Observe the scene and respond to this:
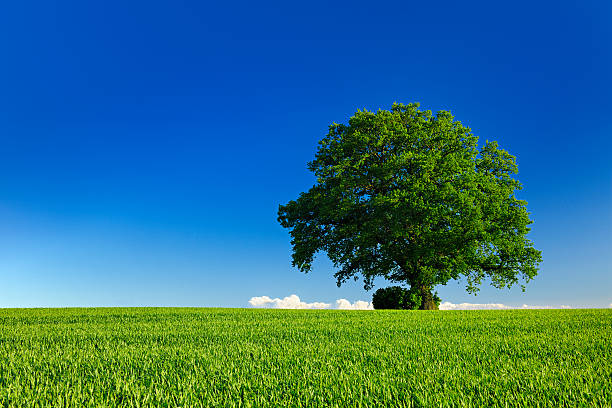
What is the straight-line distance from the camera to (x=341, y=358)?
4730 millimetres

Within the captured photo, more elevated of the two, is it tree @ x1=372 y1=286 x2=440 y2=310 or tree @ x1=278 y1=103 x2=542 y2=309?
tree @ x1=278 y1=103 x2=542 y2=309

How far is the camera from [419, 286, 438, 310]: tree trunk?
23.0 meters

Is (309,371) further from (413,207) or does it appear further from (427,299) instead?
(427,299)

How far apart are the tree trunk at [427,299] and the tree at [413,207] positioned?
6 centimetres

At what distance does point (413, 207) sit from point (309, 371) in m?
18.0

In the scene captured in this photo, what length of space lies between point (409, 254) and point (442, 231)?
8.33 feet

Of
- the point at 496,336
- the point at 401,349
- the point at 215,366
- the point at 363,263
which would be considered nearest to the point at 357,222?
the point at 363,263

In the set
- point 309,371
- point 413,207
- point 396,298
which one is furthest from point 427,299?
point 309,371

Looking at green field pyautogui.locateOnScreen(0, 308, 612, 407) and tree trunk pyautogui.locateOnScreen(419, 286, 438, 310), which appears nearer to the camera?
green field pyautogui.locateOnScreen(0, 308, 612, 407)

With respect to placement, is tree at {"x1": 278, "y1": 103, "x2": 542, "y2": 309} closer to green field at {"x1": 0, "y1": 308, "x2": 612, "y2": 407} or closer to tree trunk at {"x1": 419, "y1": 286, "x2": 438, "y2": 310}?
tree trunk at {"x1": 419, "y1": 286, "x2": 438, "y2": 310}

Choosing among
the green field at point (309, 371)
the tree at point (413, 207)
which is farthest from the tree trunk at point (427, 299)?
the green field at point (309, 371)

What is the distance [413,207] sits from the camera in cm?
2095

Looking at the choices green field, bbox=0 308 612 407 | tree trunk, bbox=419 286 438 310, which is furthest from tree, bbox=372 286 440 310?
green field, bbox=0 308 612 407

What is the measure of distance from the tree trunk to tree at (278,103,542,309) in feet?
0.19
